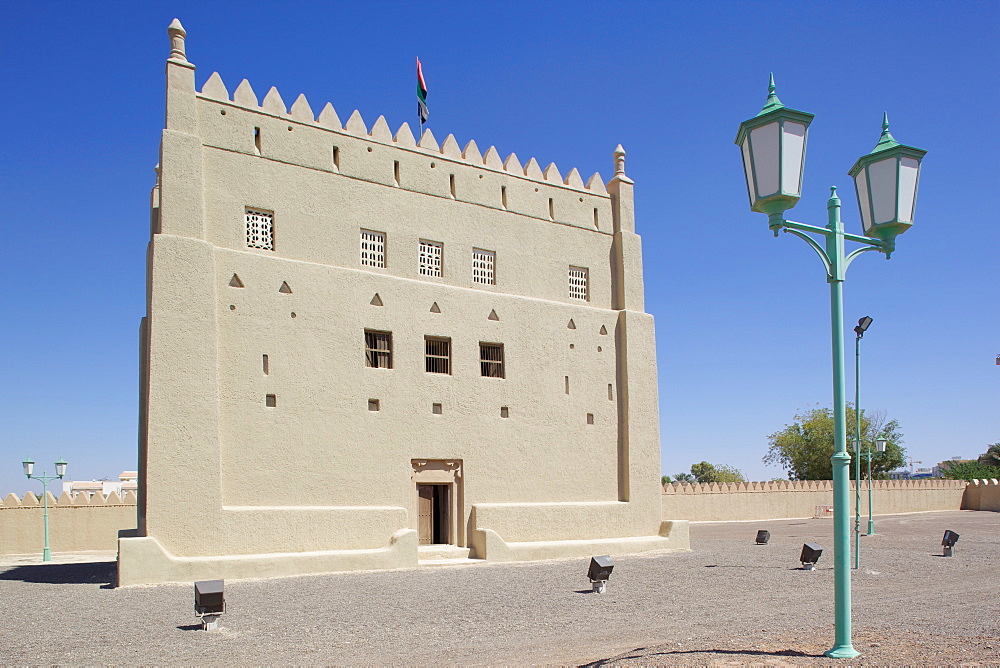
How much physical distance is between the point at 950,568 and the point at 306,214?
A: 15.0 meters

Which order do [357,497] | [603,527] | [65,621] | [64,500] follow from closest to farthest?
[65,621]
[357,497]
[603,527]
[64,500]

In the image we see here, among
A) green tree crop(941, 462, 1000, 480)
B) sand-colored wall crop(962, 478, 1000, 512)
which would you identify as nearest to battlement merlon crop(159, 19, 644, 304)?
sand-colored wall crop(962, 478, 1000, 512)

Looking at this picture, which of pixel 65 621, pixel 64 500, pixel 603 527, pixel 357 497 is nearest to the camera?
pixel 65 621

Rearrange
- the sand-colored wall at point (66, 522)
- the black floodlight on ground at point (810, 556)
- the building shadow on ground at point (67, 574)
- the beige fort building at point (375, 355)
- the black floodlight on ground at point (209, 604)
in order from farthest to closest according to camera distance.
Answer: the sand-colored wall at point (66, 522) → the black floodlight on ground at point (810, 556) → the beige fort building at point (375, 355) → the building shadow on ground at point (67, 574) → the black floodlight on ground at point (209, 604)

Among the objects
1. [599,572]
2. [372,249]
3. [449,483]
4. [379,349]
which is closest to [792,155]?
[599,572]

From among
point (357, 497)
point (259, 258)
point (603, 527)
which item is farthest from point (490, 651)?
point (603, 527)

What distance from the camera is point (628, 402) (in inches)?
832

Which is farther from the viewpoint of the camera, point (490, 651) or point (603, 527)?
point (603, 527)

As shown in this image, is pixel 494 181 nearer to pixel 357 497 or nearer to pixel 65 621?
pixel 357 497

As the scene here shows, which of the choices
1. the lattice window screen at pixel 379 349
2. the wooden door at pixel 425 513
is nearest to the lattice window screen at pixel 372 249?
the lattice window screen at pixel 379 349

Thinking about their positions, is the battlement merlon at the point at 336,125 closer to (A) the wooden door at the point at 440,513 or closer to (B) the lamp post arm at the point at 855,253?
(A) the wooden door at the point at 440,513

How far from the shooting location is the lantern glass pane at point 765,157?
6.52 meters

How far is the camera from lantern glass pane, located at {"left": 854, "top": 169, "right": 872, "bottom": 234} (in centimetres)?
718

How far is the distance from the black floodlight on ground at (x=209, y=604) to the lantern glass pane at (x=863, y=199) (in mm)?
8394
